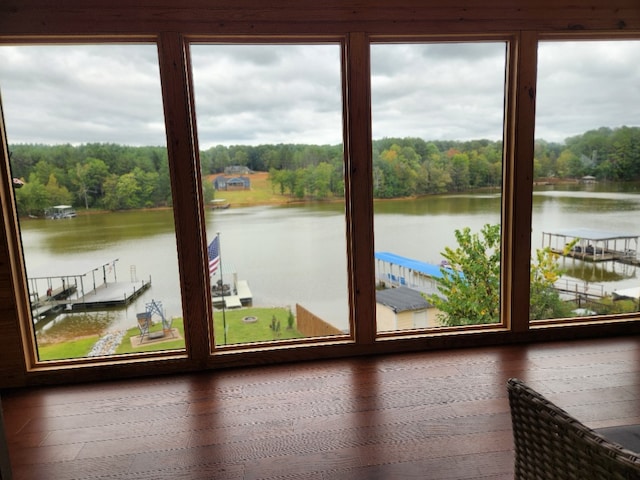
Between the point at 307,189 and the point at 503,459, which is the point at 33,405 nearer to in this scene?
the point at 307,189

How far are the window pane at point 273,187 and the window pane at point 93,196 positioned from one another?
0.33 metres

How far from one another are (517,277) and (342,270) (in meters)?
1.38

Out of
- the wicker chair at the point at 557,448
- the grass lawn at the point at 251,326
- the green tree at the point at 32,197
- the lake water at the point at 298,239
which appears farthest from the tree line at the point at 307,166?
the wicker chair at the point at 557,448

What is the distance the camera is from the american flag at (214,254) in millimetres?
2898

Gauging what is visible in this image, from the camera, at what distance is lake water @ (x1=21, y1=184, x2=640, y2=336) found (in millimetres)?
2820

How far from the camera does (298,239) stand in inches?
118

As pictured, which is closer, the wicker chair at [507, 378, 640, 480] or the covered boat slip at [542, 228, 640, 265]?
the wicker chair at [507, 378, 640, 480]

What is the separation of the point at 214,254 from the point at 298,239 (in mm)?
626

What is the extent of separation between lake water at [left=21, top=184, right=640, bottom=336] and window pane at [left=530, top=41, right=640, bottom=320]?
16 millimetres

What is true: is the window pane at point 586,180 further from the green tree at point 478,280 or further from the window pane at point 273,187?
the window pane at point 273,187

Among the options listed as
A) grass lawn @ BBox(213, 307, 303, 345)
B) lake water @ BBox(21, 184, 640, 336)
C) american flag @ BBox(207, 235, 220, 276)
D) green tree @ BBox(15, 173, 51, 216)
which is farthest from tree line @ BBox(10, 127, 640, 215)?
grass lawn @ BBox(213, 307, 303, 345)

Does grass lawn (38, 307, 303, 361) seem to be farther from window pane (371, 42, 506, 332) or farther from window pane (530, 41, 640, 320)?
window pane (530, 41, 640, 320)

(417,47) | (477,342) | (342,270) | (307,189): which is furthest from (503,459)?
(417,47)

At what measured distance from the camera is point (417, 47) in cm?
288
